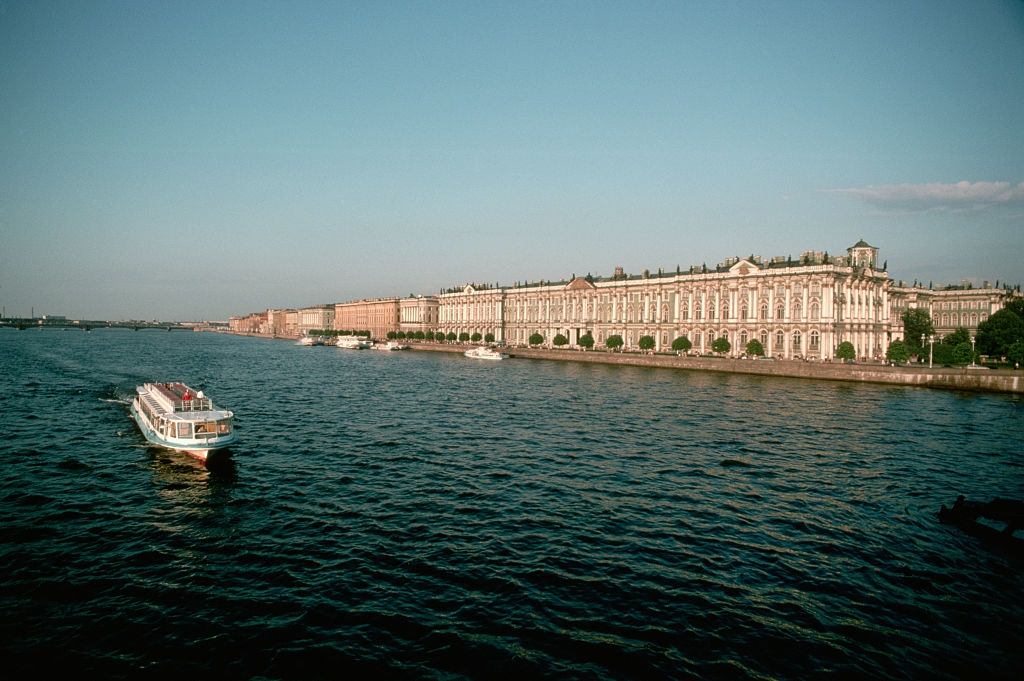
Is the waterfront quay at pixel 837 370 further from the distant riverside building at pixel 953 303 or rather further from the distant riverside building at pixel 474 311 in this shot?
the distant riverside building at pixel 953 303

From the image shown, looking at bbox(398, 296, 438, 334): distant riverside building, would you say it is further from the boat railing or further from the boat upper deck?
the boat railing

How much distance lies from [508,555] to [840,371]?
59.8 m

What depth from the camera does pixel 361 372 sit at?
75.7 metres

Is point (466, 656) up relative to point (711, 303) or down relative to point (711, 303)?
down

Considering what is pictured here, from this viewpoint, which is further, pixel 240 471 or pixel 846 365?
pixel 846 365

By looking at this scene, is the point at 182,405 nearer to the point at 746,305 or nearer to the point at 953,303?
the point at 746,305

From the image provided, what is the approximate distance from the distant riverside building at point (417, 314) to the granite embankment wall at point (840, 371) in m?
79.8

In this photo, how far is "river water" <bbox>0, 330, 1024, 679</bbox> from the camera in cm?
1162

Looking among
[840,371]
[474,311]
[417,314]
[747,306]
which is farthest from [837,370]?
[417,314]

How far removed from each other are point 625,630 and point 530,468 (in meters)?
12.8

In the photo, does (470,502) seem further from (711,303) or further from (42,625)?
(711,303)

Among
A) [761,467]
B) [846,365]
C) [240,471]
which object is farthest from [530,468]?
[846,365]

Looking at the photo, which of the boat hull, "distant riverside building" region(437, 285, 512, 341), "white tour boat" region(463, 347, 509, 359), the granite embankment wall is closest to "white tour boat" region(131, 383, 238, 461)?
the boat hull

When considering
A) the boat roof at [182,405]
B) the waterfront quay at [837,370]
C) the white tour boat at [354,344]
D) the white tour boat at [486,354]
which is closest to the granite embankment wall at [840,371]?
the waterfront quay at [837,370]
